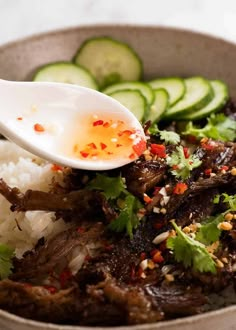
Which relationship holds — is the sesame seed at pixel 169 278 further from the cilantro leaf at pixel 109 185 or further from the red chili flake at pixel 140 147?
the red chili flake at pixel 140 147

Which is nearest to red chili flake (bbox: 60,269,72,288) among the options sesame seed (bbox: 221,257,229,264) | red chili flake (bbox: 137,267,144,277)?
red chili flake (bbox: 137,267,144,277)

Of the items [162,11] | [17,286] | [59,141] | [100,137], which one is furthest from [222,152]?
[162,11]

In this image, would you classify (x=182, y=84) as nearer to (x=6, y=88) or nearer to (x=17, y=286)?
(x=6, y=88)

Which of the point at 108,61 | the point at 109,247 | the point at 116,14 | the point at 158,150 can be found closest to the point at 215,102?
the point at 108,61

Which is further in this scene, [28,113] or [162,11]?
[162,11]

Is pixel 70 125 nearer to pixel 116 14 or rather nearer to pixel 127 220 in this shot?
pixel 127 220

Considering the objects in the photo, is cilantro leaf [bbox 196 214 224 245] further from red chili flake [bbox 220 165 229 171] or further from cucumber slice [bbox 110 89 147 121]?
cucumber slice [bbox 110 89 147 121]
